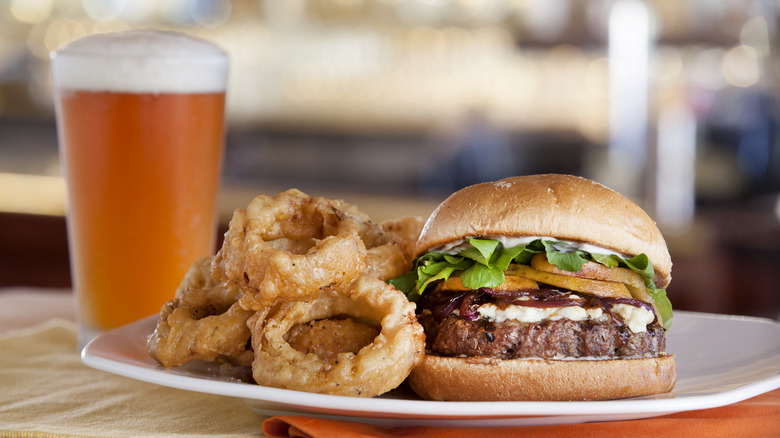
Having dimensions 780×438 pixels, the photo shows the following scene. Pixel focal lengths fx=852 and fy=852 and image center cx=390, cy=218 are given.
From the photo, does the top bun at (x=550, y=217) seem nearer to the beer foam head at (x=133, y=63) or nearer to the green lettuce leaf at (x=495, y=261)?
the green lettuce leaf at (x=495, y=261)

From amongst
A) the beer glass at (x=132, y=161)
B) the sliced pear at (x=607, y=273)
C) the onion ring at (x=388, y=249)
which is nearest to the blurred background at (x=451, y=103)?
the beer glass at (x=132, y=161)

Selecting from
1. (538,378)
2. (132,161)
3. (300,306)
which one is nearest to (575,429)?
(538,378)

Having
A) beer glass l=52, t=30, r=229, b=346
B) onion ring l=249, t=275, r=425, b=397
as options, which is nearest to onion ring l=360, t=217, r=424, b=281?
onion ring l=249, t=275, r=425, b=397

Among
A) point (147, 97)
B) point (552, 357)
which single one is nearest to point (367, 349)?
point (552, 357)

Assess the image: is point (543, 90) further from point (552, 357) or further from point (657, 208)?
point (552, 357)

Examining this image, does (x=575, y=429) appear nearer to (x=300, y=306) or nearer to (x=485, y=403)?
(x=485, y=403)

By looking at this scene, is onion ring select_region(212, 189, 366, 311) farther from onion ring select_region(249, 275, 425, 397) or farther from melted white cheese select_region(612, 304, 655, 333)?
melted white cheese select_region(612, 304, 655, 333)

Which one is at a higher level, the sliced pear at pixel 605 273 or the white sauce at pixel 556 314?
the sliced pear at pixel 605 273
